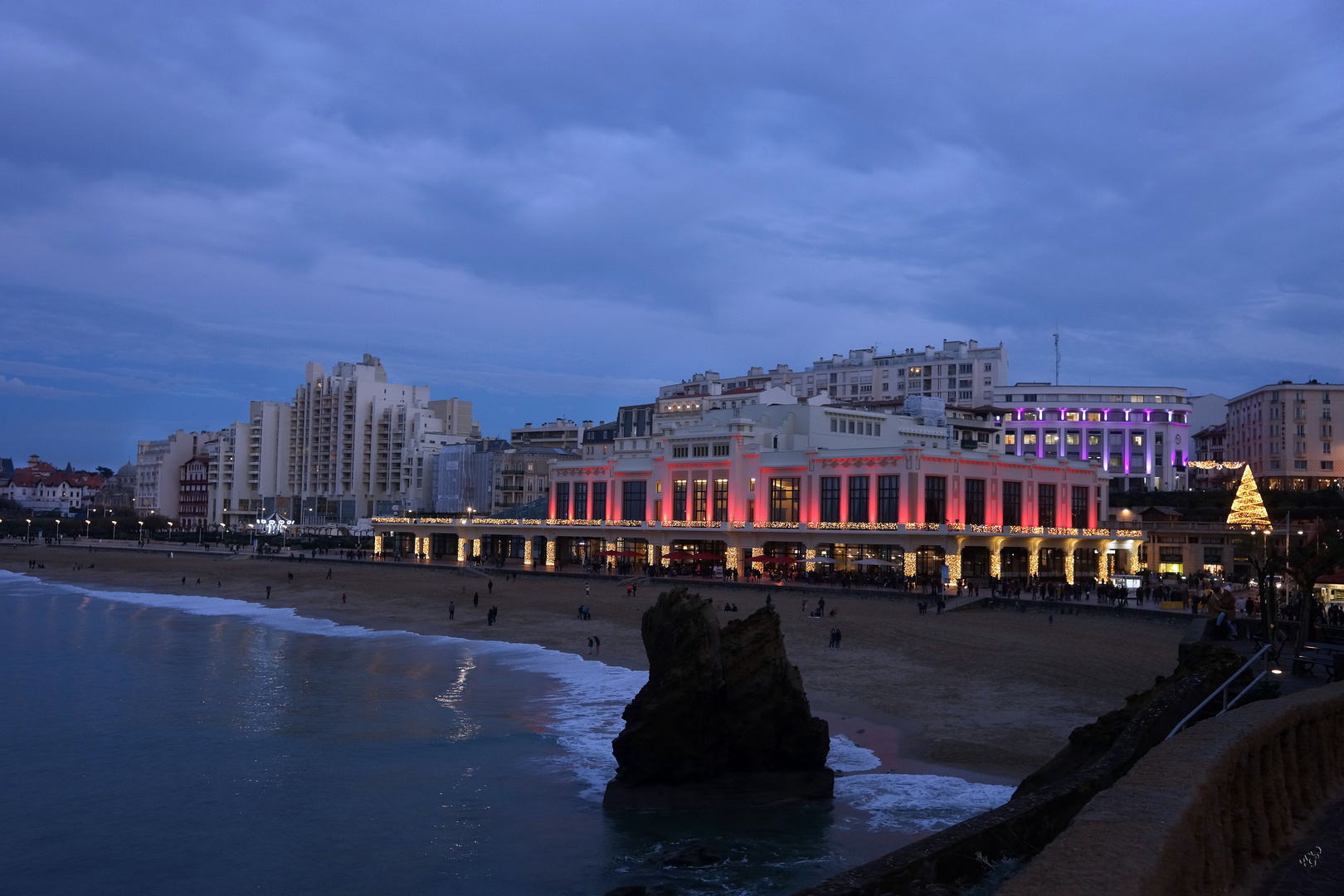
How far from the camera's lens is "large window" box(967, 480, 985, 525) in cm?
6712

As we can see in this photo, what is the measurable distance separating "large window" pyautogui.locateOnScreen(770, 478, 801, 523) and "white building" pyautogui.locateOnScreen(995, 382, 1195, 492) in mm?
53918

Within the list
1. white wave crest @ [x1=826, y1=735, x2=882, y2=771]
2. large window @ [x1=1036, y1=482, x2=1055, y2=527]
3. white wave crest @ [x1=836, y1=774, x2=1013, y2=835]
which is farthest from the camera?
large window @ [x1=1036, y1=482, x2=1055, y2=527]

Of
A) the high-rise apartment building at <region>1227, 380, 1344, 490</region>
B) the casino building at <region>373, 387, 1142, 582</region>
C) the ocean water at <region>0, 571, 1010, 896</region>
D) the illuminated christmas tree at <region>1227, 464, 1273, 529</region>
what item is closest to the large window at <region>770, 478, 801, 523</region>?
the casino building at <region>373, 387, 1142, 582</region>

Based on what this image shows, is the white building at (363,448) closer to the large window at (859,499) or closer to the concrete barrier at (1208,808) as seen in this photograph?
the large window at (859,499)

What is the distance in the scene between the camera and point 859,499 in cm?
6712

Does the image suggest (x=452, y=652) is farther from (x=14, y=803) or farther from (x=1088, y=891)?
(x=1088, y=891)

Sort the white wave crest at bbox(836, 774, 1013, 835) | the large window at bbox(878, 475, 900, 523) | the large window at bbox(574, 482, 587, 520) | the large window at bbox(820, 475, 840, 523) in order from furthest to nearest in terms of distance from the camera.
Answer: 1. the large window at bbox(574, 482, 587, 520)
2. the large window at bbox(820, 475, 840, 523)
3. the large window at bbox(878, 475, 900, 523)
4. the white wave crest at bbox(836, 774, 1013, 835)

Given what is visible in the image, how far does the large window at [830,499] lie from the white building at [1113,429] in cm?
5497

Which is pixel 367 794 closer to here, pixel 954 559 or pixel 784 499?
pixel 954 559

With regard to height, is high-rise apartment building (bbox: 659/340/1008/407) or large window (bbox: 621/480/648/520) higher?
high-rise apartment building (bbox: 659/340/1008/407)

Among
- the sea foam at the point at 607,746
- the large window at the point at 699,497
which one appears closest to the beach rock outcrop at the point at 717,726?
the sea foam at the point at 607,746

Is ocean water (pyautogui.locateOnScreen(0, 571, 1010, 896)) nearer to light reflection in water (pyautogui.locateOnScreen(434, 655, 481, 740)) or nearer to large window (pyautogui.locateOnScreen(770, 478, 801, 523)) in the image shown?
light reflection in water (pyautogui.locateOnScreen(434, 655, 481, 740))

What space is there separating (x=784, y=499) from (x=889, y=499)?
28.8 ft

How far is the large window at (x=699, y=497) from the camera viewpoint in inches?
2975
